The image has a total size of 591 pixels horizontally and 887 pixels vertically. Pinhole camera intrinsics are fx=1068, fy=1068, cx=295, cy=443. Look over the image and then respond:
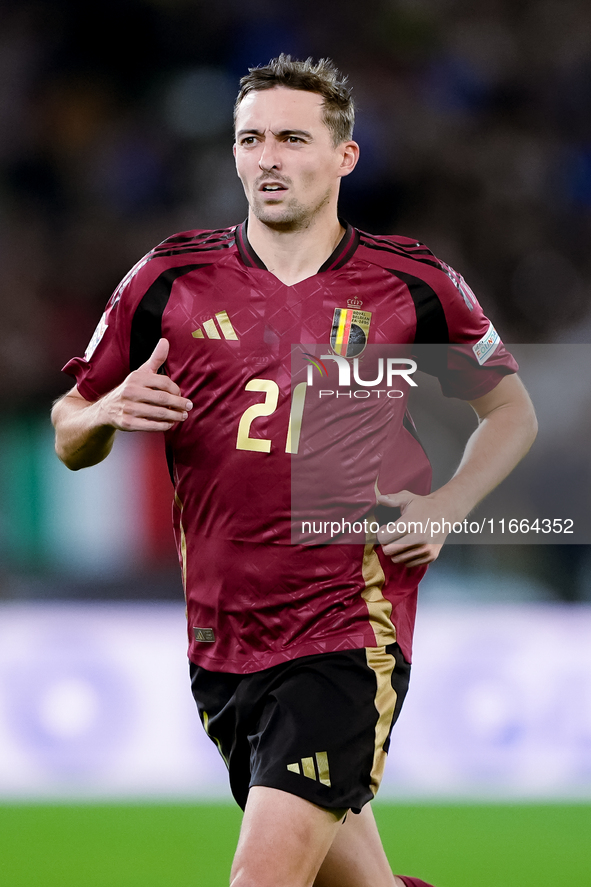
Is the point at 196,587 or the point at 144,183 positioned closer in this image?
the point at 196,587

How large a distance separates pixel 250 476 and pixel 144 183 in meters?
4.90

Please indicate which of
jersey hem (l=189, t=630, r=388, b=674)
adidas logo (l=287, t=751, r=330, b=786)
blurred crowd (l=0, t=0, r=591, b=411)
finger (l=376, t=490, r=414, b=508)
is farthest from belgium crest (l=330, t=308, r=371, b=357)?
blurred crowd (l=0, t=0, r=591, b=411)

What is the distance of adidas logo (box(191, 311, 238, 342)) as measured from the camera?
2607 mm

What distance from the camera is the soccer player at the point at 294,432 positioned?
8.11ft

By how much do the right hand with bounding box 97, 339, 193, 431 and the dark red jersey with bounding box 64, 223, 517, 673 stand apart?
307 millimetres

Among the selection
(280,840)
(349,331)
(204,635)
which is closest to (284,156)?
(349,331)

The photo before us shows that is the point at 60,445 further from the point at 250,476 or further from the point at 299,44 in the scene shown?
the point at 299,44

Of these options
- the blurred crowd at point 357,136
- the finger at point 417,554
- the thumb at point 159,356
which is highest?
the blurred crowd at point 357,136

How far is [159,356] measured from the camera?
2.41 meters

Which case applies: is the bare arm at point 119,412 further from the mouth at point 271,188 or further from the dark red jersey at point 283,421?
the mouth at point 271,188

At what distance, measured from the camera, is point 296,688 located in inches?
94.7

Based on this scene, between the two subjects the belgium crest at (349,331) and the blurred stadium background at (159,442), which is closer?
the belgium crest at (349,331)

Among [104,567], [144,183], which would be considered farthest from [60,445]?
[144,183]

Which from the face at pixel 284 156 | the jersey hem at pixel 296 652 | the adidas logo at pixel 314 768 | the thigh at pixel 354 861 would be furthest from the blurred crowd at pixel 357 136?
the adidas logo at pixel 314 768
